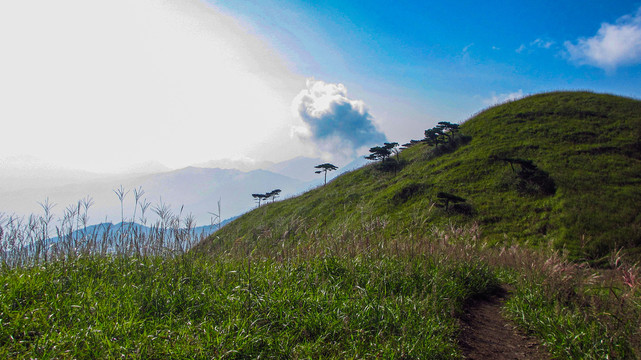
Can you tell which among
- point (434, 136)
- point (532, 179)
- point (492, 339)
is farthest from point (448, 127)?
point (492, 339)

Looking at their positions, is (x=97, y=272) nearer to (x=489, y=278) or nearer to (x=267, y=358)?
(x=267, y=358)

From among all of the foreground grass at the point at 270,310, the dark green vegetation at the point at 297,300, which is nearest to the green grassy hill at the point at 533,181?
the dark green vegetation at the point at 297,300

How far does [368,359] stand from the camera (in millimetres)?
3268

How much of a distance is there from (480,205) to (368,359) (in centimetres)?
2047

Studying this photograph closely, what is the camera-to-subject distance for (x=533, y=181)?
2092 cm

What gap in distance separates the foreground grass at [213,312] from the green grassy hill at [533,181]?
308 centimetres

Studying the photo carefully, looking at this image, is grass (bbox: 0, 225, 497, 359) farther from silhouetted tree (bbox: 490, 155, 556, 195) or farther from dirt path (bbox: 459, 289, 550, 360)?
silhouetted tree (bbox: 490, 155, 556, 195)

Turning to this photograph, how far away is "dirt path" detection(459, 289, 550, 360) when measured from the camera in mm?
4160

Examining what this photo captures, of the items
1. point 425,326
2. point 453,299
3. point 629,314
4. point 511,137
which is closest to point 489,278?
point 453,299

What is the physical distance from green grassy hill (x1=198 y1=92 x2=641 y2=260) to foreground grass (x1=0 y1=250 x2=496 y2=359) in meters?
3.08

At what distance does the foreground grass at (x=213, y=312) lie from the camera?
9.78 ft

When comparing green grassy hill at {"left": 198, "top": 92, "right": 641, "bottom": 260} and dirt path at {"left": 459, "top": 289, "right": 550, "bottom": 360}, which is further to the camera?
green grassy hill at {"left": 198, "top": 92, "right": 641, "bottom": 260}

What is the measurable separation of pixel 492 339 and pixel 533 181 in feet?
66.5

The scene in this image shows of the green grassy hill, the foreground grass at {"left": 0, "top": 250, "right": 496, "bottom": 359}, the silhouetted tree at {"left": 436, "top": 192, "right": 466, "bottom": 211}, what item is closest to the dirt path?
the foreground grass at {"left": 0, "top": 250, "right": 496, "bottom": 359}
